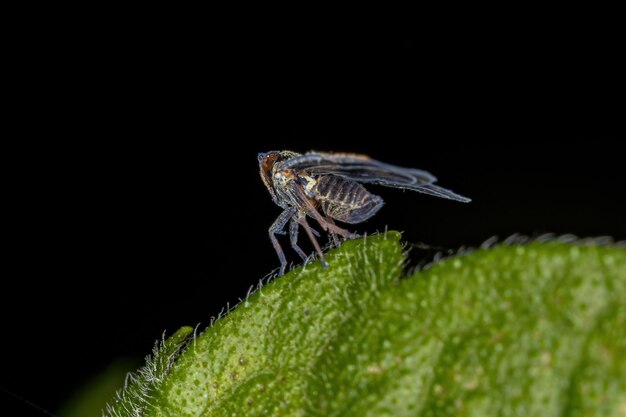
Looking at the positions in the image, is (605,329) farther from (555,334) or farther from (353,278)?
(353,278)

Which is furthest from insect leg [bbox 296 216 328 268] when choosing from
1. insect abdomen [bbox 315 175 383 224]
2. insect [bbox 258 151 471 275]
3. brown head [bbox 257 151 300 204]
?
brown head [bbox 257 151 300 204]

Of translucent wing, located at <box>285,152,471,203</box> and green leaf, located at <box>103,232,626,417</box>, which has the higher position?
translucent wing, located at <box>285,152,471,203</box>

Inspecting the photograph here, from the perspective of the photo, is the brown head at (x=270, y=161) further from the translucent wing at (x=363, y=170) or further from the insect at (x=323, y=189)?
the translucent wing at (x=363, y=170)

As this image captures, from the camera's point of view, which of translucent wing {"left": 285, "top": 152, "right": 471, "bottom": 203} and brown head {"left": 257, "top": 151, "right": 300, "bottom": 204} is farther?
brown head {"left": 257, "top": 151, "right": 300, "bottom": 204}

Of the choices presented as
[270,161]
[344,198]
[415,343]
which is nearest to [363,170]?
[344,198]

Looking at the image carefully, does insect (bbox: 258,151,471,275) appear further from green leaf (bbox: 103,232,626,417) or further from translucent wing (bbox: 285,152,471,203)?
green leaf (bbox: 103,232,626,417)

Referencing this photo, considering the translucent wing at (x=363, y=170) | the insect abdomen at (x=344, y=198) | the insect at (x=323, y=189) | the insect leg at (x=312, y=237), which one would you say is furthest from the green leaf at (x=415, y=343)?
the insect abdomen at (x=344, y=198)

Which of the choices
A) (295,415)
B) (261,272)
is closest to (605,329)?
(295,415)

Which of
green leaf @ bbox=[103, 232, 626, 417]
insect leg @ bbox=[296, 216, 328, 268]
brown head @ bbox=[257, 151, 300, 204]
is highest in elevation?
brown head @ bbox=[257, 151, 300, 204]
